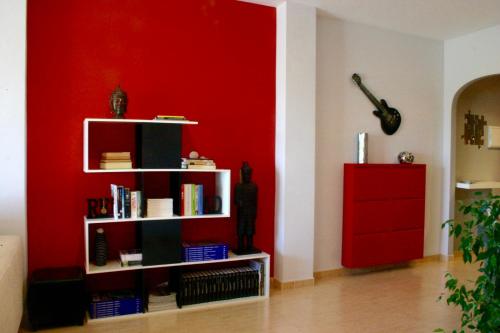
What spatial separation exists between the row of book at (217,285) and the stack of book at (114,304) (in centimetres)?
36

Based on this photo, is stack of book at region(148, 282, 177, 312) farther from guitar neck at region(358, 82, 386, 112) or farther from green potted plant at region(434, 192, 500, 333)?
A: guitar neck at region(358, 82, 386, 112)

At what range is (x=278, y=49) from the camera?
4.14m

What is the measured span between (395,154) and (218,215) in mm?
2515

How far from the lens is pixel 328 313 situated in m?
3.46

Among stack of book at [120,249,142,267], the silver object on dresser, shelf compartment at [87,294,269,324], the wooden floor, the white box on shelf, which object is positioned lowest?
the wooden floor

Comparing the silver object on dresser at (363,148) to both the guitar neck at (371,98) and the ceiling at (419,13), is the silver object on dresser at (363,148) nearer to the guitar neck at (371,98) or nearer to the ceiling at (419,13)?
the guitar neck at (371,98)

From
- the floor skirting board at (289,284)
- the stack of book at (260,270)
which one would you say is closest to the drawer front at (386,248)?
the floor skirting board at (289,284)

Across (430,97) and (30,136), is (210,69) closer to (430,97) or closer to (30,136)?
(30,136)

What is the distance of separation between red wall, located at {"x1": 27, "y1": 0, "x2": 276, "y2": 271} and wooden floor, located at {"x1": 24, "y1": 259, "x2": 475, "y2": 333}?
0.64m

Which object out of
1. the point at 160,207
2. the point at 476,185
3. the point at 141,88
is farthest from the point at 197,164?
the point at 476,185

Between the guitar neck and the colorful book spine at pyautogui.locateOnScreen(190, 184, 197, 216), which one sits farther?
the guitar neck

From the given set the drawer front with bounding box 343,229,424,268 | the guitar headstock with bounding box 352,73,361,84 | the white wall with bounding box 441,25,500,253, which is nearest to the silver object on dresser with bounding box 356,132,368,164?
the guitar headstock with bounding box 352,73,361,84

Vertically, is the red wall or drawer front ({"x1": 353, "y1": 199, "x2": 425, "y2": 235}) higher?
the red wall

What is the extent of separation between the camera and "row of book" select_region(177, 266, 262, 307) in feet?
11.4
